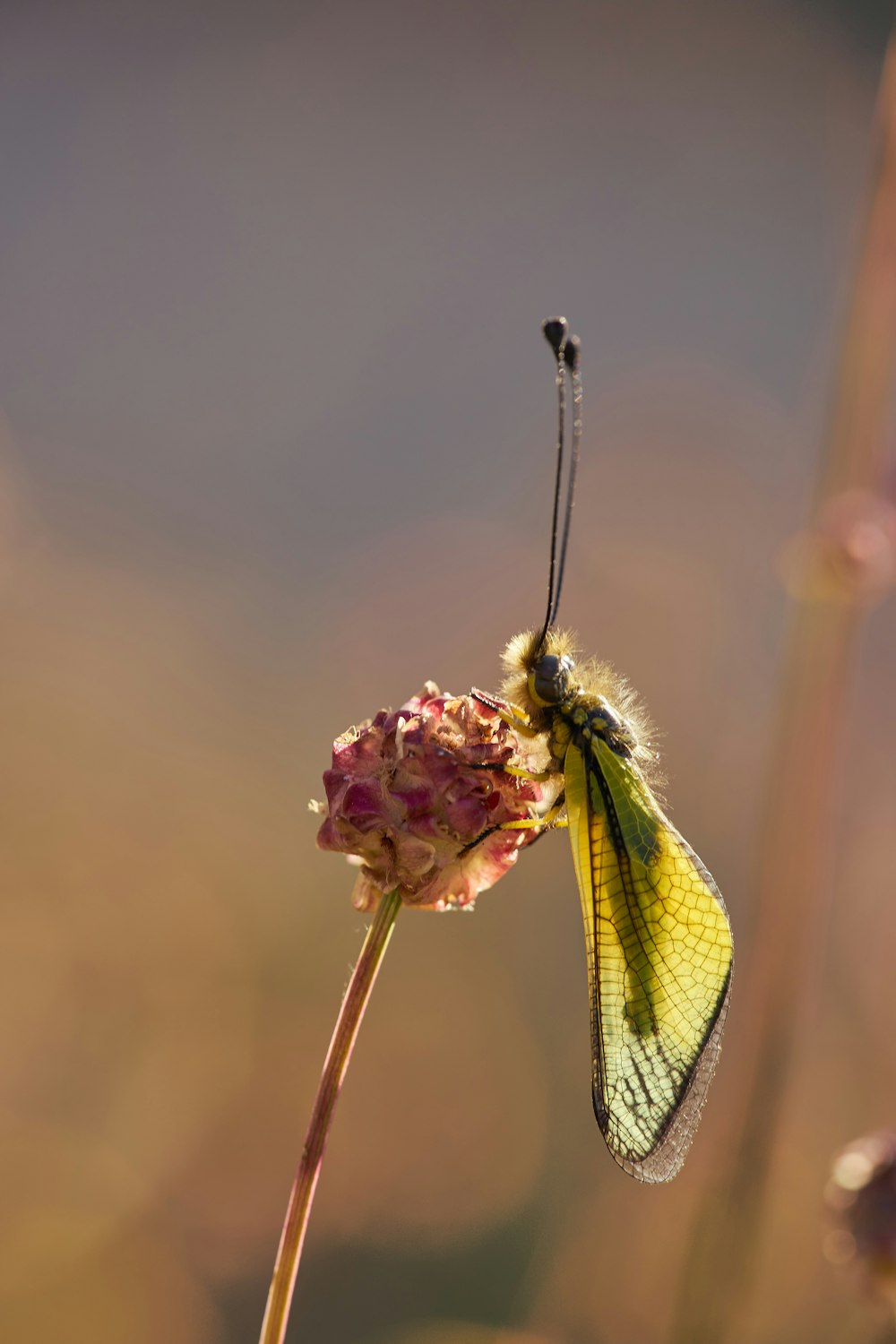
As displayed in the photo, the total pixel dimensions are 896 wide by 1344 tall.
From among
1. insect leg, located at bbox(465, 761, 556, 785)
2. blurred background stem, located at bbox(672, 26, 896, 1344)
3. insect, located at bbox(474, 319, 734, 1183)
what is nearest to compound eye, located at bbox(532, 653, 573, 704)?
insect, located at bbox(474, 319, 734, 1183)

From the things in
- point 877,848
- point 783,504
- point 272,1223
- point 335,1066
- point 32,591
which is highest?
point 783,504

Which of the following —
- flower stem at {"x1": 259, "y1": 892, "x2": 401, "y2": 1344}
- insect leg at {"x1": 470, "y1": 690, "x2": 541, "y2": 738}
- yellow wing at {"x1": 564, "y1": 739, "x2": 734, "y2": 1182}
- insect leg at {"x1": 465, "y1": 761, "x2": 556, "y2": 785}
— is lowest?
flower stem at {"x1": 259, "y1": 892, "x2": 401, "y2": 1344}

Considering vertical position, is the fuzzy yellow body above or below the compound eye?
below

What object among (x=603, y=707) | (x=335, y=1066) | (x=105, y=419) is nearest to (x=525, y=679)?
(x=603, y=707)

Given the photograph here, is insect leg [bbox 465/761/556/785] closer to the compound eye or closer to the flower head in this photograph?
the flower head

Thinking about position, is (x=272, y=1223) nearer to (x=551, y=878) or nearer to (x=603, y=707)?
(x=551, y=878)
